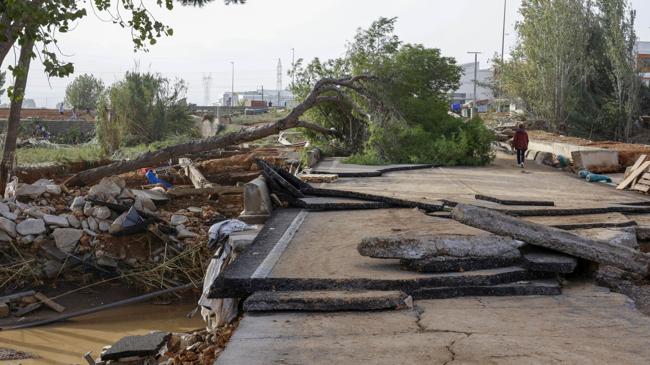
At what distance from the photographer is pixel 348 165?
61.7ft

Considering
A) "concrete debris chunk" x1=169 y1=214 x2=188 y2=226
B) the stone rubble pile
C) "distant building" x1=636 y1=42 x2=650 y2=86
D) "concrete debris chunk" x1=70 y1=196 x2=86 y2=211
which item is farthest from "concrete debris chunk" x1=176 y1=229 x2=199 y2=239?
"distant building" x1=636 y1=42 x2=650 y2=86

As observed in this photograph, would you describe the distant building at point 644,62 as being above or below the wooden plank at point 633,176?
above

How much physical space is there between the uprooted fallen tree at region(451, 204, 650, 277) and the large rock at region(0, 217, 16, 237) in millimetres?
8822

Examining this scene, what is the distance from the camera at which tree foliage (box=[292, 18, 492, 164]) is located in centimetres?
2042

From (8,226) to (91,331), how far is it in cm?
306

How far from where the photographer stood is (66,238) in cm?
1298

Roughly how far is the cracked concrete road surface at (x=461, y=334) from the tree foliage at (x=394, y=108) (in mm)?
13842

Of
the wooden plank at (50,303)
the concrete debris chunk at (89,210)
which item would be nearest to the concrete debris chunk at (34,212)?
the concrete debris chunk at (89,210)

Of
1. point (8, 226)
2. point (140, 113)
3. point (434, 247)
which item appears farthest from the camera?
point (140, 113)

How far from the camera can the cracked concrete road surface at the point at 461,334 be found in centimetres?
442

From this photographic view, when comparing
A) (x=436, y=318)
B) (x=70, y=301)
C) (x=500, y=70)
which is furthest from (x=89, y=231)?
(x=500, y=70)

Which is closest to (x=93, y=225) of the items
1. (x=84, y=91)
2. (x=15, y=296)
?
(x=15, y=296)

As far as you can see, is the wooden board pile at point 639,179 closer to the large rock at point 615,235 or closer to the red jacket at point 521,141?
the large rock at point 615,235

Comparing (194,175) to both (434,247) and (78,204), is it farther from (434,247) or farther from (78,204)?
(434,247)
